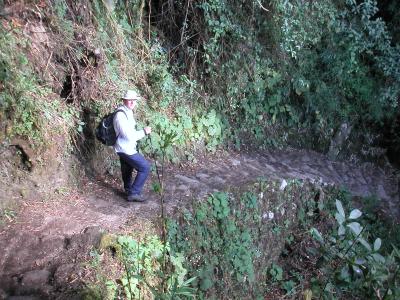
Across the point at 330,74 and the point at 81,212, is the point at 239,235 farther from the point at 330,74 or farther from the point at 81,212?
the point at 330,74

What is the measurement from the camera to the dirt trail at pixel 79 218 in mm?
4543

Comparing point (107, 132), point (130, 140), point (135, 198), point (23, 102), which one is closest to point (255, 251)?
point (135, 198)

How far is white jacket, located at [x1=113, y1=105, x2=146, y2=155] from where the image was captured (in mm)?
5664

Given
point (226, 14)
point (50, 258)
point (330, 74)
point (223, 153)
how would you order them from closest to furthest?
1. point (50, 258)
2. point (226, 14)
3. point (223, 153)
4. point (330, 74)

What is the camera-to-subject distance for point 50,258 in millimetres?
4781

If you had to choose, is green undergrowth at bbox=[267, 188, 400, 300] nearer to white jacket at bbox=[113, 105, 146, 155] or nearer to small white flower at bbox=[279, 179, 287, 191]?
small white flower at bbox=[279, 179, 287, 191]

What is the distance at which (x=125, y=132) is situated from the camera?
223 inches

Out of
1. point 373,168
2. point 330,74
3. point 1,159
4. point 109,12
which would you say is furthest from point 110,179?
point 373,168

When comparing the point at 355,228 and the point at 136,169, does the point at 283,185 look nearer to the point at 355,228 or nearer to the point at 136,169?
the point at 136,169

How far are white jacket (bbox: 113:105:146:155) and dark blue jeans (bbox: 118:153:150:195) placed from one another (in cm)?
11

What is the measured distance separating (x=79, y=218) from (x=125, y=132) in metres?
1.31

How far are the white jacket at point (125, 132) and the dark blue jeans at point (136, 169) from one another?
0.11 meters

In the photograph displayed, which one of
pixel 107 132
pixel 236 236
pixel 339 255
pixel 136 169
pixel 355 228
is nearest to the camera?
pixel 355 228

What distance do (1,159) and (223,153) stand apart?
468 centimetres
